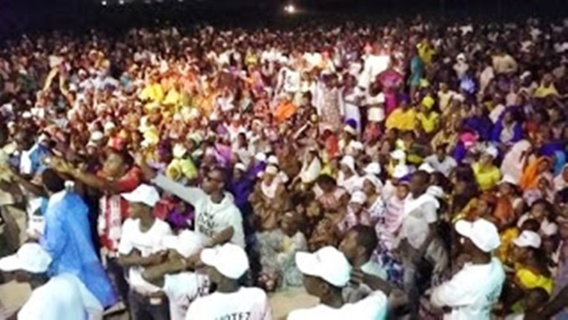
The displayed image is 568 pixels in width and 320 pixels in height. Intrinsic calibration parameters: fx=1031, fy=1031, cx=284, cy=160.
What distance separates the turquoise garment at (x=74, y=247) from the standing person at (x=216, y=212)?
0.99 m

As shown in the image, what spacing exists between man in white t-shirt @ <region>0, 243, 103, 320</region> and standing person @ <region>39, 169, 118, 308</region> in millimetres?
1120

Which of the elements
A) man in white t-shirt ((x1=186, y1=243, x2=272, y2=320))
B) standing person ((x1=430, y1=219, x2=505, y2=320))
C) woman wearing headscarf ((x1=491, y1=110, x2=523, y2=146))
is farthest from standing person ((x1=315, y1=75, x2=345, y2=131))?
man in white t-shirt ((x1=186, y1=243, x2=272, y2=320))

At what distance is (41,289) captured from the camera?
524cm

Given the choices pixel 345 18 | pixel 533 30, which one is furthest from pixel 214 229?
pixel 345 18

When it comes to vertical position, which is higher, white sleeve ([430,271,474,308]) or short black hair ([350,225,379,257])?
short black hair ([350,225,379,257])

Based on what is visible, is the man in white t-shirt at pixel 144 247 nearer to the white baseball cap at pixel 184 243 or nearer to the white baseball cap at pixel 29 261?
the white baseball cap at pixel 184 243

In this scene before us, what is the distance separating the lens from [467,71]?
15.2 metres

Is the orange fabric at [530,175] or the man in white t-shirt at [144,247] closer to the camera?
the man in white t-shirt at [144,247]

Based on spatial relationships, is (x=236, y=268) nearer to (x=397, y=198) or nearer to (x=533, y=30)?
(x=397, y=198)

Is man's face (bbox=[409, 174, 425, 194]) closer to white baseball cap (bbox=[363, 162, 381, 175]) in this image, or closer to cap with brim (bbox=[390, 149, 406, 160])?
white baseball cap (bbox=[363, 162, 381, 175])

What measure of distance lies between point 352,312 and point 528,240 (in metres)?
2.72

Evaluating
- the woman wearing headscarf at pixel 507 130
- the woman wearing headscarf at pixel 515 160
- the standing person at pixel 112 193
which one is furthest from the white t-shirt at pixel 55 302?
the woman wearing headscarf at pixel 507 130

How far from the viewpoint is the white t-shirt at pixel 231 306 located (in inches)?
200

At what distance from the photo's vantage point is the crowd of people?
5801mm
